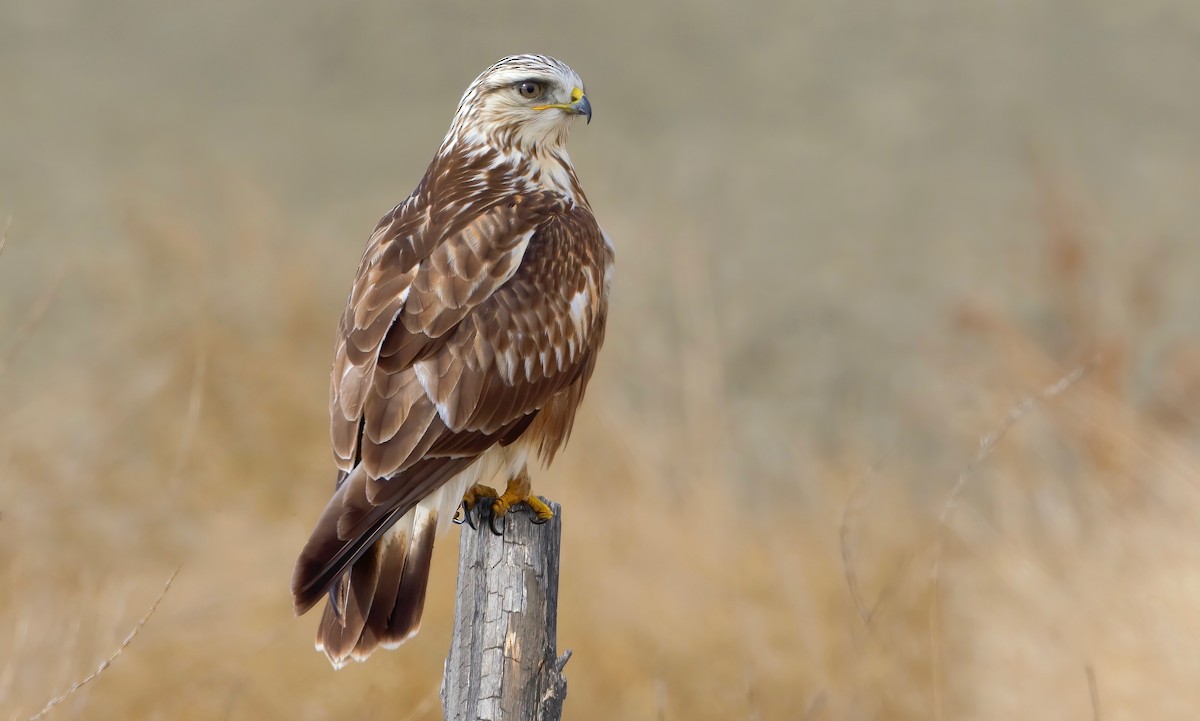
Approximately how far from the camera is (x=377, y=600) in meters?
3.82

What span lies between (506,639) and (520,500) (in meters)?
0.63

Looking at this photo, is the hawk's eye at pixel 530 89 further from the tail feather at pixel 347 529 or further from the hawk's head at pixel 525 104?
the tail feather at pixel 347 529

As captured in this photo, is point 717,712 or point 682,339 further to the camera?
point 682,339

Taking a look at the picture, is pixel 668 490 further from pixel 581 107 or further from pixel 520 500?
pixel 520 500

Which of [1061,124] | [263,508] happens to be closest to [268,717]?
[263,508]

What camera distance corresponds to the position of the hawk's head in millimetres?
4961

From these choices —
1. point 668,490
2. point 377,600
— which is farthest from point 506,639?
point 668,490

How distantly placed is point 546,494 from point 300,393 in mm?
1427

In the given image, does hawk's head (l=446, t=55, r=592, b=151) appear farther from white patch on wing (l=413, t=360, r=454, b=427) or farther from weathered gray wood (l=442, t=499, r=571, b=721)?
weathered gray wood (l=442, t=499, r=571, b=721)

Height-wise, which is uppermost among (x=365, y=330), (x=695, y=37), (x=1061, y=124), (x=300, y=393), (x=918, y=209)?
(x=695, y=37)

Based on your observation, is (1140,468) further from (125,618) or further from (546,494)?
(125,618)

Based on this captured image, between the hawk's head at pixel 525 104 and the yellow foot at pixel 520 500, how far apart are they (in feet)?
3.87

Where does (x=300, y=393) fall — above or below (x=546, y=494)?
above

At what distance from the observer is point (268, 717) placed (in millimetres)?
6613
